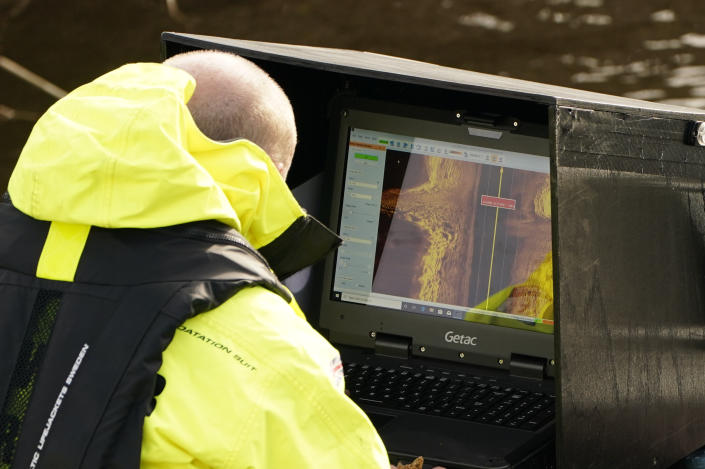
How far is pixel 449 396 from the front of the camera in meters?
1.29

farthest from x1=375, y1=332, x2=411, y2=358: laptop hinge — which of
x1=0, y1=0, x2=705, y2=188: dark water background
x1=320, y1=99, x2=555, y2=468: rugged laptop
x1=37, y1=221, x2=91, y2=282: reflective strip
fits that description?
x1=0, y1=0, x2=705, y2=188: dark water background

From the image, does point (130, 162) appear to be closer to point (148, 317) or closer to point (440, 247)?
point (148, 317)

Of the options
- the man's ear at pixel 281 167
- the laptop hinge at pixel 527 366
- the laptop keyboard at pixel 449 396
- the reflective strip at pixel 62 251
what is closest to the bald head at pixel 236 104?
→ the man's ear at pixel 281 167

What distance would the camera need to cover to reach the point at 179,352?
736mm

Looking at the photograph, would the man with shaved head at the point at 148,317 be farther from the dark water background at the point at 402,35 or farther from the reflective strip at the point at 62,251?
the dark water background at the point at 402,35

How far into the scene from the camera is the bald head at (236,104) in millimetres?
834

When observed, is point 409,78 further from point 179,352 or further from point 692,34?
point 692,34

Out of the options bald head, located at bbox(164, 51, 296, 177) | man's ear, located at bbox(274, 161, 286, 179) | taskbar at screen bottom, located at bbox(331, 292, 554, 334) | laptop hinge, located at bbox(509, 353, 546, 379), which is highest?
bald head, located at bbox(164, 51, 296, 177)

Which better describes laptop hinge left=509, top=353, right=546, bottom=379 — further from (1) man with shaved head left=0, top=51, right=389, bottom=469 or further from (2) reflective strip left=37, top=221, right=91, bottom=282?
(2) reflective strip left=37, top=221, right=91, bottom=282

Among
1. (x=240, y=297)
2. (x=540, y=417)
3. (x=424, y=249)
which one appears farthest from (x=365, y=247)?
(x=240, y=297)

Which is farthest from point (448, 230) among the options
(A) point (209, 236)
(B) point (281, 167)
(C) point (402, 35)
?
(C) point (402, 35)

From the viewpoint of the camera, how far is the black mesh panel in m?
0.75

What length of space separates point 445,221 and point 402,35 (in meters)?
1.20

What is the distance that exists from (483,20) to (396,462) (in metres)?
1.63
